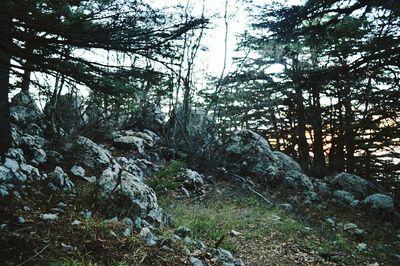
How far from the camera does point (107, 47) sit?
12.6 feet

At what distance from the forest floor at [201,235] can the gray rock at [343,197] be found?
1697 mm

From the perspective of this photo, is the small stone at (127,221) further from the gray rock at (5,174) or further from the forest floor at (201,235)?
the gray rock at (5,174)

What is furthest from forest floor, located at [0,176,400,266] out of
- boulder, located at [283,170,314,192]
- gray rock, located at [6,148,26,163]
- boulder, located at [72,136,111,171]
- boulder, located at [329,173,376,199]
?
boulder, located at [329,173,376,199]

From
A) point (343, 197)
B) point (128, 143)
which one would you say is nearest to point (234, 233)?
point (343, 197)

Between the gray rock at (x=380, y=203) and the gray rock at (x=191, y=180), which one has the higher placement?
the gray rock at (x=191, y=180)

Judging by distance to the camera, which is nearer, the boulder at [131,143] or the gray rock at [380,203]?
the gray rock at [380,203]

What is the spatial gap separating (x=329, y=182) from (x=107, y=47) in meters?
10.3

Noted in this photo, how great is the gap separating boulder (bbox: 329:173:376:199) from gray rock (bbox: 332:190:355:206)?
491 millimetres

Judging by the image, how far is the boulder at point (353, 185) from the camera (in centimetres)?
1027

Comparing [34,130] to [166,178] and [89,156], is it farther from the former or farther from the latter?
[166,178]

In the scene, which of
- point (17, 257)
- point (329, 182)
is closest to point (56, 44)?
point (17, 257)

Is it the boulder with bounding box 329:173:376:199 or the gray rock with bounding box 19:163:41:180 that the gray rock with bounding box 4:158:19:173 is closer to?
the gray rock with bounding box 19:163:41:180

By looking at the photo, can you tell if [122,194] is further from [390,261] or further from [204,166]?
[204,166]

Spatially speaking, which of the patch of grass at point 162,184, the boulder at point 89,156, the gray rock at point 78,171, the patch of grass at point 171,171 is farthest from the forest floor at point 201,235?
the boulder at point 89,156
